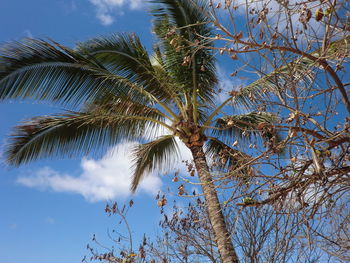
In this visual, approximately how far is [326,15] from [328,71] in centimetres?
55

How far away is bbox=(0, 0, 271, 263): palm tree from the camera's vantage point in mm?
6469

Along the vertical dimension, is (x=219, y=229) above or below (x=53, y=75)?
below

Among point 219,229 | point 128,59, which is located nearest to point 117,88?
point 128,59

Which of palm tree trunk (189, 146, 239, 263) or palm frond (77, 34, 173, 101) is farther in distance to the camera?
palm frond (77, 34, 173, 101)

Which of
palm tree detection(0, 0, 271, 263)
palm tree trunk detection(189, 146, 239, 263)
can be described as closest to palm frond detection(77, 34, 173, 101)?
palm tree detection(0, 0, 271, 263)

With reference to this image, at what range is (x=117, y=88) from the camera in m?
6.89

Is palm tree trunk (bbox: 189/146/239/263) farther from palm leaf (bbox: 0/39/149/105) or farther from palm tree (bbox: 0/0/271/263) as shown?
palm leaf (bbox: 0/39/149/105)

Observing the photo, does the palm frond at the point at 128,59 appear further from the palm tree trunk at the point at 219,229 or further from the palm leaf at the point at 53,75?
the palm tree trunk at the point at 219,229

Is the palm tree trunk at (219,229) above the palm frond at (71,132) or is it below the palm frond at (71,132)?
below

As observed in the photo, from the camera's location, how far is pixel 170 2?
748 cm

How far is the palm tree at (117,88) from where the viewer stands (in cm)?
647

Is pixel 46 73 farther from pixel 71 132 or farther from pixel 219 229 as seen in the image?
pixel 219 229

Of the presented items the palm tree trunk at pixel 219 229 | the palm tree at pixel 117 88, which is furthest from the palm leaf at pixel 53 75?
the palm tree trunk at pixel 219 229

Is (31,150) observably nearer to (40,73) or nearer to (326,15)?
(40,73)
